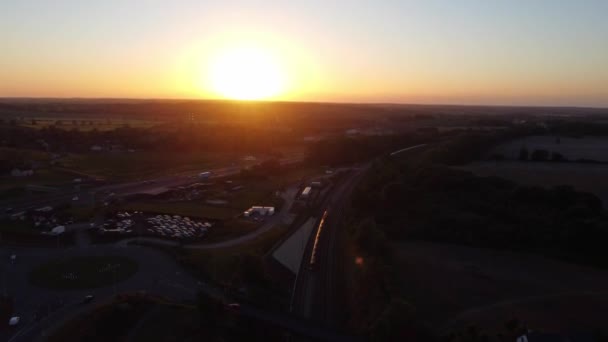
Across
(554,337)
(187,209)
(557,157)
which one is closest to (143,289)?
(187,209)

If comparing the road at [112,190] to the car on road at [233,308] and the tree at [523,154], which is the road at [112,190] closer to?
the car on road at [233,308]

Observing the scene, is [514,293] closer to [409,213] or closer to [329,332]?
[329,332]

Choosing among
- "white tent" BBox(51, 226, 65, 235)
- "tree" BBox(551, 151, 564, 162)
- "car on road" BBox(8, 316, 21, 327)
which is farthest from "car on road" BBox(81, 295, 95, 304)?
"tree" BBox(551, 151, 564, 162)

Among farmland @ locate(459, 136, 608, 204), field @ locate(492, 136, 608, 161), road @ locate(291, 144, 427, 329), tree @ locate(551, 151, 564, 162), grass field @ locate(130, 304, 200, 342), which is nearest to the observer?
grass field @ locate(130, 304, 200, 342)

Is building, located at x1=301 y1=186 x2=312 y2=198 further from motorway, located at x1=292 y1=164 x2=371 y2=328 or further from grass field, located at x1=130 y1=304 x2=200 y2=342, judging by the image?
grass field, located at x1=130 y1=304 x2=200 y2=342

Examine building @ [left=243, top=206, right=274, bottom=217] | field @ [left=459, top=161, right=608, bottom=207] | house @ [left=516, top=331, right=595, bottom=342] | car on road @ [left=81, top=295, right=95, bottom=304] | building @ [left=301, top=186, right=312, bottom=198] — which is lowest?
car on road @ [left=81, top=295, right=95, bottom=304]

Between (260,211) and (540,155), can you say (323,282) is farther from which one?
(540,155)
